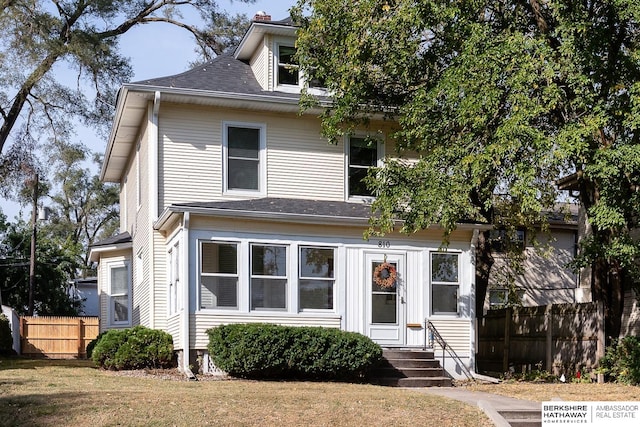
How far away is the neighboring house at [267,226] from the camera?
17766mm

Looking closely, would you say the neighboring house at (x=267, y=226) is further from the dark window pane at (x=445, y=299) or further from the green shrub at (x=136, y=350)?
the green shrub at (x=136, y=350)

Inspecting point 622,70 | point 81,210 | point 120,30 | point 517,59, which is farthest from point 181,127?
point 81,210

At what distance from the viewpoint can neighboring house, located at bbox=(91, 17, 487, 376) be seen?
17766 mm

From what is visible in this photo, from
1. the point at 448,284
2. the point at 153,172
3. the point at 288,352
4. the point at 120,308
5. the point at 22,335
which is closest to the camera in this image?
the point at 288,352

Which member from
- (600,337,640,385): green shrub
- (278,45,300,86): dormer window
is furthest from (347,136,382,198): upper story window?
(600,337,640,385): green shrub

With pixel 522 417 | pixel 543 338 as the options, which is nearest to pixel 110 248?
pixel 543 338

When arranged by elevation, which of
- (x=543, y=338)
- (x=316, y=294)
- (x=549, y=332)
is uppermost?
(x=316, y=294)

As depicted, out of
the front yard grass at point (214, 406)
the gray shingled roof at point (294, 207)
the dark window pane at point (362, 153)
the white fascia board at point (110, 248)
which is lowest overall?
the front yard grass at point (214, 406)

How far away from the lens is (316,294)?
1845cm

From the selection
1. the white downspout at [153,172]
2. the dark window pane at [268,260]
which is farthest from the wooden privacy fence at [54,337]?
the dark window pane at [268,260]

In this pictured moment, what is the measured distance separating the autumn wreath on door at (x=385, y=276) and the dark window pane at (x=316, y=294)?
3.35 ft

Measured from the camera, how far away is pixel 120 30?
31.4 meters

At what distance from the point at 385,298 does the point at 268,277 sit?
110 inches

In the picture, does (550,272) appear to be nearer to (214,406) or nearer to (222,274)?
(222,274)
